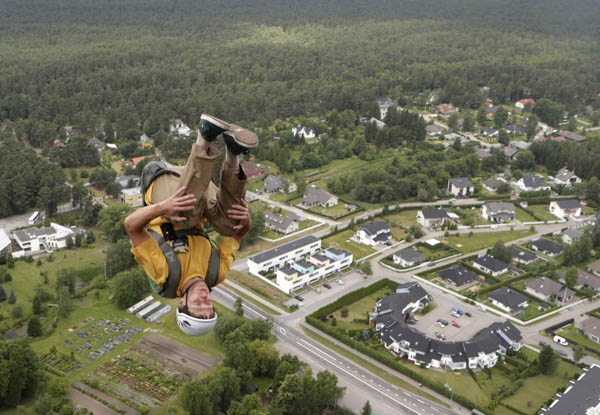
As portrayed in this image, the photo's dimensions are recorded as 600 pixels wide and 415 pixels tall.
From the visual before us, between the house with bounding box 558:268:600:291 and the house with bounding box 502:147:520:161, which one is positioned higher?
the house with bounding box 558:268:600:291

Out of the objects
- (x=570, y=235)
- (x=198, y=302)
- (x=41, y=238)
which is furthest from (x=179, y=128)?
(x=198, y=302)

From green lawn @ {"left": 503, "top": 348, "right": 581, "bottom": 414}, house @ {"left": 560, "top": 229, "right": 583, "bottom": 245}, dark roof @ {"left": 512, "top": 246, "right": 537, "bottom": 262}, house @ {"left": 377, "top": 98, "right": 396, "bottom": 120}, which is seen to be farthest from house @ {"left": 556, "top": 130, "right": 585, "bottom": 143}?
green lawn @ {"left": 503, "top": 348, "right": 581, "bottom": 414}

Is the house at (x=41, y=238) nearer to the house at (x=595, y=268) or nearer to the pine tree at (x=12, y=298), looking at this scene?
the pine tree at (x=12, y=298)

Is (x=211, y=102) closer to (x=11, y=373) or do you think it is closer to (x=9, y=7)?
(x=11, y=373)

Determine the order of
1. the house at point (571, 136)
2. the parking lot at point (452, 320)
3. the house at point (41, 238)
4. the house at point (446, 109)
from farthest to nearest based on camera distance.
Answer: the house at point (446, 109)
the house at point (571, 136)
the house at point (41, 238)
the parking lot at point (452, 320)

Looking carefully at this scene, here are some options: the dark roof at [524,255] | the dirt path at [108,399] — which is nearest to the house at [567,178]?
the dark roof at [524,255]

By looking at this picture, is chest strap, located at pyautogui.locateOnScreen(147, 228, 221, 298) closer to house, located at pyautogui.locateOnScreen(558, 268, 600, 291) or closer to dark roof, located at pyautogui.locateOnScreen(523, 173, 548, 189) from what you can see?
house, located at pyautogui.locateOnScreen(558, 268, 600, 291)
